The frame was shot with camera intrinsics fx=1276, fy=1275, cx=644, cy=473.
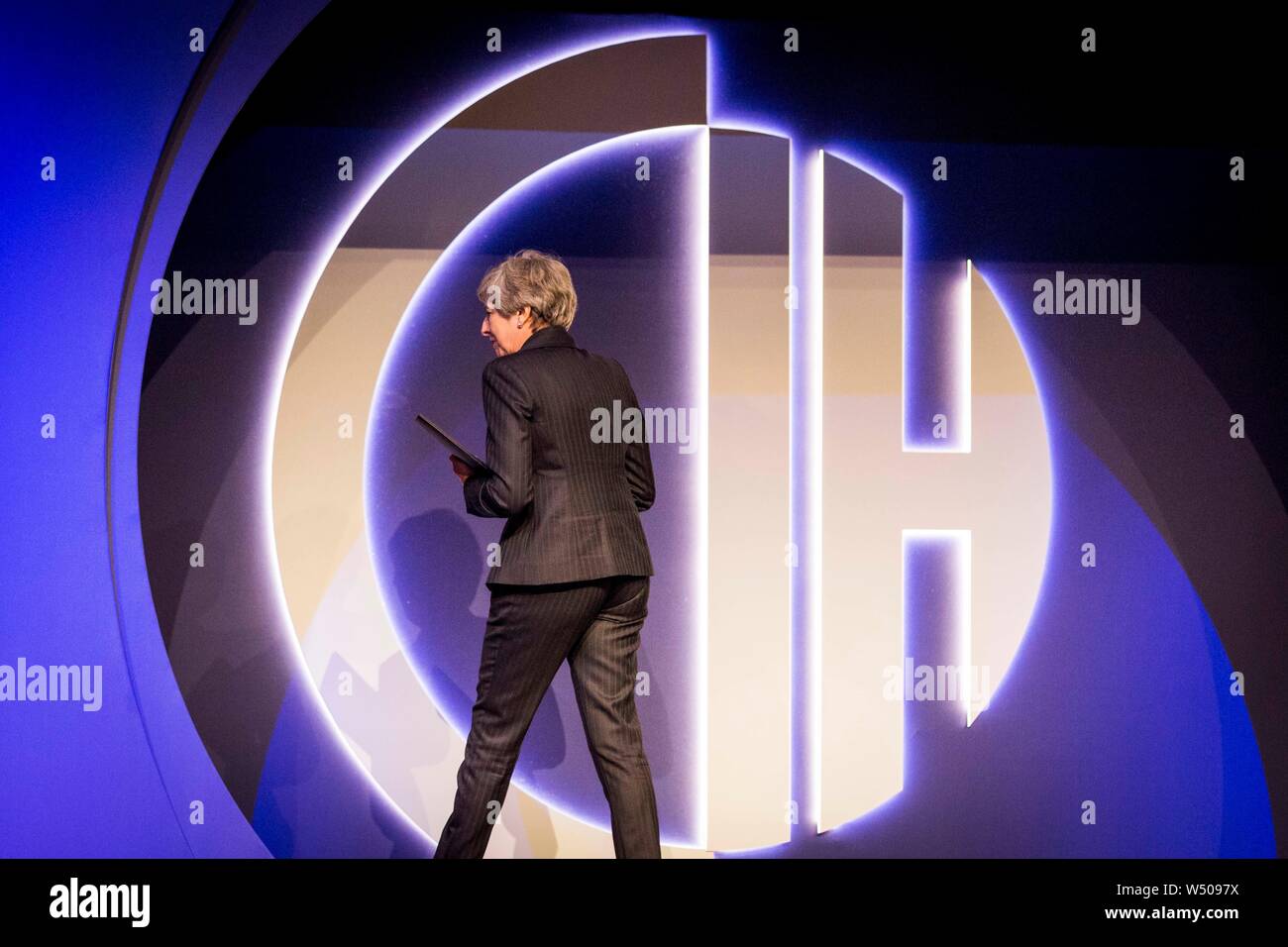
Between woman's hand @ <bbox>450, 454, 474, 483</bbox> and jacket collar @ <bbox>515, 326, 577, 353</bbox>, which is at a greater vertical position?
jacket collar @ <bbox>515, 326, 577, 353</bbox>

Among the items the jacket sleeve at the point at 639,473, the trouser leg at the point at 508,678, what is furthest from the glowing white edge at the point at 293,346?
the jacket sleeve at the point at 639,473

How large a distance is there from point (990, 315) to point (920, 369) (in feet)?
0.87

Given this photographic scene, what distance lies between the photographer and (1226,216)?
12.5ft

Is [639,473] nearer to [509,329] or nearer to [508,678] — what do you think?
[509,329]

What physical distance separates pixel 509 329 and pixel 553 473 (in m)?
0.41

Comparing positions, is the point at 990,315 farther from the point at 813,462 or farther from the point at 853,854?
the point at 853,854

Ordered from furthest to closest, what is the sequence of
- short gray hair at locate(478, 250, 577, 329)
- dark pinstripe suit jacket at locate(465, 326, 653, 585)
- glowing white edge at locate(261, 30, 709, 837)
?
glowing white edge at locate(261, 30, 709, 837), short gray hair at locate(478, 250, 577, 329), dark pinstripe suit jacket at locate(465, 326, 653, 585)

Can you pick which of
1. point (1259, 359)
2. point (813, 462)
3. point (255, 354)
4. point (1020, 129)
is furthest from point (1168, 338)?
point (255, 354)

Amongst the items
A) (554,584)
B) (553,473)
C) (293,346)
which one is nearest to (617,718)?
(554,584)

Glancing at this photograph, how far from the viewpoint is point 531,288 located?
3.19 meters

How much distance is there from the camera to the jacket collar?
3.12 m

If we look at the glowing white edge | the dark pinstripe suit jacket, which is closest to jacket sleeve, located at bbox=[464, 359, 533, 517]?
the dark pinstripe suit jacket

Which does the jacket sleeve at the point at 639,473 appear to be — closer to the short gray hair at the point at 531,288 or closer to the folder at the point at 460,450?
the short gray hair at the point at 531,288

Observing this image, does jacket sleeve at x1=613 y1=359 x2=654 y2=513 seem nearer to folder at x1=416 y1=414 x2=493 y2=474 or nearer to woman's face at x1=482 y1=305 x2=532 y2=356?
woman's face at x1=482 y1=305 x2=532 y2=356
